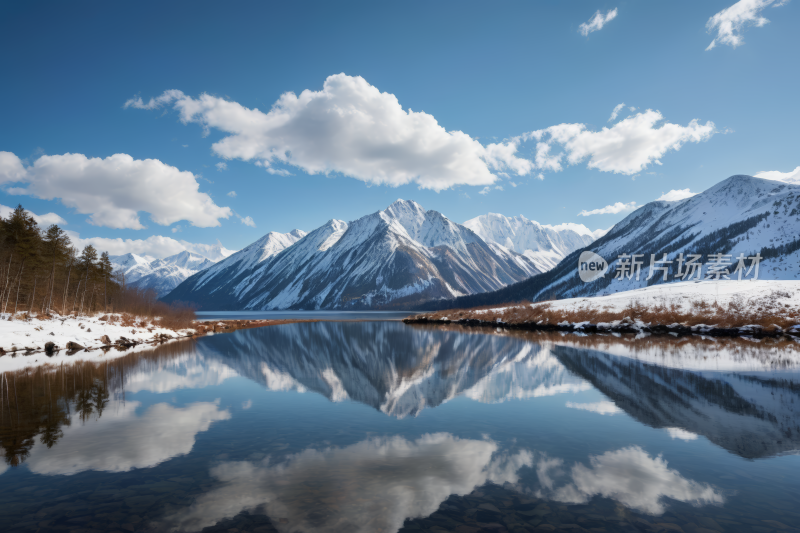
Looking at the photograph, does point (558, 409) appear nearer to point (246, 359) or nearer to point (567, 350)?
point (567, 350)

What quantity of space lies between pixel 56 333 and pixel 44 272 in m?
27.3

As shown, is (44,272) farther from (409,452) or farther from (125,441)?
(409,452)

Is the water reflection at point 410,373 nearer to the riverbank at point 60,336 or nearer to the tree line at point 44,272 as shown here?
the riverbank at point 60,336

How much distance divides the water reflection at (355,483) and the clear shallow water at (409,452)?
5 cm

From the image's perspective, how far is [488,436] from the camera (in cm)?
1369

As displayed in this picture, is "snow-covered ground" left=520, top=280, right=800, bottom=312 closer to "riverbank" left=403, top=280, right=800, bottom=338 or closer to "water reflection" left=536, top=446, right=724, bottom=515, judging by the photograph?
"riverbank" left=403, top=280, right=800, bottom=338

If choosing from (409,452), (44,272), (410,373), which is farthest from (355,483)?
(44,272)

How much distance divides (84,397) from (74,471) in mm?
11400

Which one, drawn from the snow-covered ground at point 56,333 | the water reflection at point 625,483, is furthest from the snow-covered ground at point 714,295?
the snow-covered ground at point 56,333

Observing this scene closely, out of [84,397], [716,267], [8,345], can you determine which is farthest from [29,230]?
[716,267]

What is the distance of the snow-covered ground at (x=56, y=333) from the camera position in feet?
138

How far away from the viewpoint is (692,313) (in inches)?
2280

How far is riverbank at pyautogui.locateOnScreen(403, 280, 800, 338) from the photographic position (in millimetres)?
50844

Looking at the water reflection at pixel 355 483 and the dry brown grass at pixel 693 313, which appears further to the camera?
the dry brown grass at pixel 693 313
